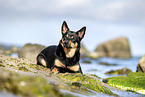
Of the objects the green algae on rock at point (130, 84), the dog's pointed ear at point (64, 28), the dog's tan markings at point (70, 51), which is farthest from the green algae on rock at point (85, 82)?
the green algae on rock at point (130, 84)

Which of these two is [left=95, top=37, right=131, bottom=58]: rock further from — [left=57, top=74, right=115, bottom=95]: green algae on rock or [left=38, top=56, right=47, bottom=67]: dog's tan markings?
[left=57, top=74, right=115, bottom=95]: green algae on rock

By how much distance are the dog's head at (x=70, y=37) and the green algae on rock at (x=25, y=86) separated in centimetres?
413

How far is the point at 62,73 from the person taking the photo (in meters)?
8.09

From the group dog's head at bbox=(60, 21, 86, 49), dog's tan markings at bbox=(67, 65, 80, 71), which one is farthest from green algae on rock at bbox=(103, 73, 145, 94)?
dog's head at bbox=(60, 21, 86, 49)

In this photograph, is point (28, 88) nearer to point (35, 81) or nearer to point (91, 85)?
point (35, 81)

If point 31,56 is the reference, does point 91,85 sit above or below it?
below

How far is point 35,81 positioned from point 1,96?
657mm

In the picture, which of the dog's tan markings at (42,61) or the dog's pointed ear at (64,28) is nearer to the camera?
the dog's pointed ear at (64,28)

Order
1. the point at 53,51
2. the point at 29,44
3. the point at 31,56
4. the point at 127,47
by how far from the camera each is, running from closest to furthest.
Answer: the point at 53,51
the point at 31,56
the point at 29,44
the point at 127,47

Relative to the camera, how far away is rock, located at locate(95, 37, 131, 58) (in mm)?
58812

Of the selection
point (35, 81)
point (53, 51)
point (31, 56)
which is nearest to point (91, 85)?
point (53, 51)

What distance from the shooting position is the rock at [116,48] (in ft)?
193

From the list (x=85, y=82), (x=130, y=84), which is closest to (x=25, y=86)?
(x=85, y=82)

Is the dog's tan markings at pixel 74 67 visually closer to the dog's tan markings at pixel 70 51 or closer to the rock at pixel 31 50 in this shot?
the dog's tan markings at pixel 70 51
